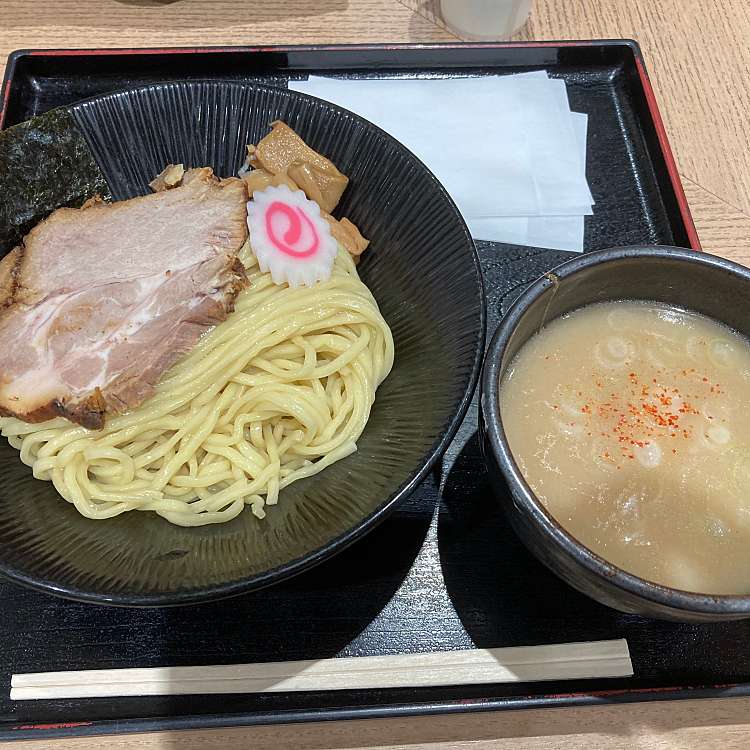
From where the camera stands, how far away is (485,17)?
262 centimetres

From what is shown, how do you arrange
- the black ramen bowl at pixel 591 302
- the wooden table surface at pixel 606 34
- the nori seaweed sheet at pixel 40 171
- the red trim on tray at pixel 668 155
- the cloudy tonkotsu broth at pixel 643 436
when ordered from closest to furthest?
1. the black ramen bowl at pixel 591 302
2. the cloudy tonkotsu broth at pixel 643 436
3. the nori seaweed sheet at pixel 40 171
4. the red trim on tray at pixel 668 155
5. the wooden table surface at pixel 606 34

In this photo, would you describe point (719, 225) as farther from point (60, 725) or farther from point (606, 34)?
point (60, 725)

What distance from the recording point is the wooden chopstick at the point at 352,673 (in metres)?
1.48

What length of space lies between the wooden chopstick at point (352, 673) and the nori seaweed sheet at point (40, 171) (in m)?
1.21

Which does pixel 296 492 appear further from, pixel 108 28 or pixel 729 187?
pixel 108 28

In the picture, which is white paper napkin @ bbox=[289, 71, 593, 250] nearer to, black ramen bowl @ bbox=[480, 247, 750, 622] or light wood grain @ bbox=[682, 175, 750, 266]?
light wood grain @ bbox=[682, 175, 750, 266]

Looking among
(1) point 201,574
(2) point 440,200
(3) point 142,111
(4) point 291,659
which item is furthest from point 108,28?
(4) point 291,659

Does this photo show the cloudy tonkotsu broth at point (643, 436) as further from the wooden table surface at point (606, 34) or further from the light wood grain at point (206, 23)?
the light wood grain at point (206, 23)

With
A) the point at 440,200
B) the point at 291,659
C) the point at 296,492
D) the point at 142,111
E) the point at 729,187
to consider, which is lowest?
the point at 291,659

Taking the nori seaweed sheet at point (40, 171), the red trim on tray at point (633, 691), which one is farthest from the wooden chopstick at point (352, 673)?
the nori seaweed sheet at point (40, 171)

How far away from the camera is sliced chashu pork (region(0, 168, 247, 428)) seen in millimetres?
1636

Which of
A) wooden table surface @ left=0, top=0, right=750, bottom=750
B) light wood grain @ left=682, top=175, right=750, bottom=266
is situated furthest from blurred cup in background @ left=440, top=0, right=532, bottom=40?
light wood grain @ left=682, top=175, right=750, bottom=266

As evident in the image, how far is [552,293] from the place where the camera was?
1.46 m

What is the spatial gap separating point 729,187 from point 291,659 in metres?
2.12
